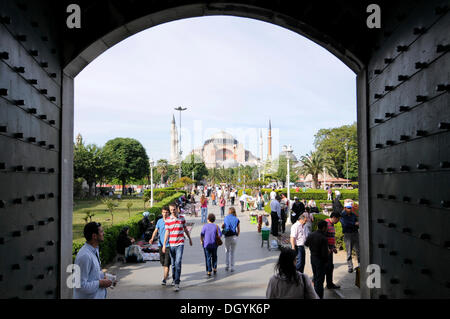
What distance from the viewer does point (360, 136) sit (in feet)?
16.5

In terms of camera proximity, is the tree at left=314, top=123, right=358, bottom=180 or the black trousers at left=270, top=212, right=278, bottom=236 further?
the tree at left=314, top=123, right=358, bottom=180

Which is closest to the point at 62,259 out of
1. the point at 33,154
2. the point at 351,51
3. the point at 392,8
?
the point at 33,154

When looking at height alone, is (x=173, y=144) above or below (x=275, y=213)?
above

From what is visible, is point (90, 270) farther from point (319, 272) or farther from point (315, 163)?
point (315, 163)

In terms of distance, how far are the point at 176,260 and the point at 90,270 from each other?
138 inches

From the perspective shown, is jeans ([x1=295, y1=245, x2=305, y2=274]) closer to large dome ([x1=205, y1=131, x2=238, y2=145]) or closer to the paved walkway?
the paved walkway

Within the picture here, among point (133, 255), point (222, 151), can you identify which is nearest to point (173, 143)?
point (222, 151)

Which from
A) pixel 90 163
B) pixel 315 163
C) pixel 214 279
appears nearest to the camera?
pixel 214 279

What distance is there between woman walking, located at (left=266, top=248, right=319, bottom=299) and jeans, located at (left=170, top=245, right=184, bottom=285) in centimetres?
387

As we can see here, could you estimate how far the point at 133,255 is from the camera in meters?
9.34

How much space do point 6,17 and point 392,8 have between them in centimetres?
377

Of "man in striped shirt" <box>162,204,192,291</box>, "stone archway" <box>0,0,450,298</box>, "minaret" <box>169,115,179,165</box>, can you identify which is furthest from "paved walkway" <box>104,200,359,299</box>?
"minaret" <box>169,115,179,165</box>

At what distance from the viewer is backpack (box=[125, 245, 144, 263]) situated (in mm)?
9344
